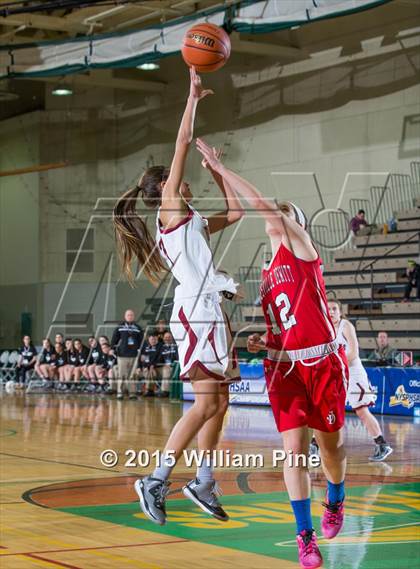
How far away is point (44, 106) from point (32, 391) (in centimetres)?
965

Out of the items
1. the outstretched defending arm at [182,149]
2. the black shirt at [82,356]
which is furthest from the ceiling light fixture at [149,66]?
the outstretched defending arm at [182,149]

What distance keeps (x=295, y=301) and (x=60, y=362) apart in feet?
65.4

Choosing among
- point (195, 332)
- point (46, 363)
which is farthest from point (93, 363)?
point (195, 332)

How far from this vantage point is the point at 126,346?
66.7 feet

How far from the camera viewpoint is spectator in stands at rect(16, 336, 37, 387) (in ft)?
83.7

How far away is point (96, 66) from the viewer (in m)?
22.0

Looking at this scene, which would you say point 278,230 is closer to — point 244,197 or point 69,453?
point 244,197

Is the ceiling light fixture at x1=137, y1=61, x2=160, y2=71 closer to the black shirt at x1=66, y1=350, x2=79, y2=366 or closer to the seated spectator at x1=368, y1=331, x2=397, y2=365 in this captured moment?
the black shirt at x1=66, y1=350, x2=79, y2=366

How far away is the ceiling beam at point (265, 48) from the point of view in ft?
78.1

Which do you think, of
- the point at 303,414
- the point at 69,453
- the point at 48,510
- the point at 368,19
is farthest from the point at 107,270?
the point at 303,414

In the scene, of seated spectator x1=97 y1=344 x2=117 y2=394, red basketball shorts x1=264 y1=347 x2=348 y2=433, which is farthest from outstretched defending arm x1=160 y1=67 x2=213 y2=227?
seated spectator x1=97 y1=344 x2=117 y2=394

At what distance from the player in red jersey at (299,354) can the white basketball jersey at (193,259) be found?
1.43 ft

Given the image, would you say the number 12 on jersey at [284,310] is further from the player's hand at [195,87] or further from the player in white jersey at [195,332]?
the player's hand at [195,87]

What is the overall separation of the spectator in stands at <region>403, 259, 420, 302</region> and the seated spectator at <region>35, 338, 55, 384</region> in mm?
9425
